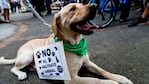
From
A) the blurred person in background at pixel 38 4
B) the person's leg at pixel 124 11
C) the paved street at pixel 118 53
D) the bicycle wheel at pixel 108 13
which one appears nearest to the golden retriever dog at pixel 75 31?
the paved street at pixel 118 53

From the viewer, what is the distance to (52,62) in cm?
321

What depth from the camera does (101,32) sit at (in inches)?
250

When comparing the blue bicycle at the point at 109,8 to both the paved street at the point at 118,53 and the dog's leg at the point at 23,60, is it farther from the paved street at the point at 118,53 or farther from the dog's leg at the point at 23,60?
the dog's leg at the point at 23,60

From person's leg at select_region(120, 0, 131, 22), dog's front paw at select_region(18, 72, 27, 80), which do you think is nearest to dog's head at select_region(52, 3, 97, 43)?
dog's front paw at select_region(18, 72, 27, 80)

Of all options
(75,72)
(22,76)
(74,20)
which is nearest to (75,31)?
(74,20)

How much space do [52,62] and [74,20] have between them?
63 centimetres

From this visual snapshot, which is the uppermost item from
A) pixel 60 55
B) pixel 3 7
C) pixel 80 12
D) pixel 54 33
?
pixel 80 12

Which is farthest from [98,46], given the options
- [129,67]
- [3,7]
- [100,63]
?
[3,7]

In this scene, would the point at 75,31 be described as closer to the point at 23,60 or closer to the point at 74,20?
the point at 74,20

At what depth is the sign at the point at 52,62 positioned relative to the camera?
3048 millimetres

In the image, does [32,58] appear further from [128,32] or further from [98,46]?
[128,32]

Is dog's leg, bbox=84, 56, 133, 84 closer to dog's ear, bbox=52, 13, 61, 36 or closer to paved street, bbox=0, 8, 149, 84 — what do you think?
paved street, bbox=0, 8, 149, 84

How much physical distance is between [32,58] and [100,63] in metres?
1.04

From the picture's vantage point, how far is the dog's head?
9.63 ft
